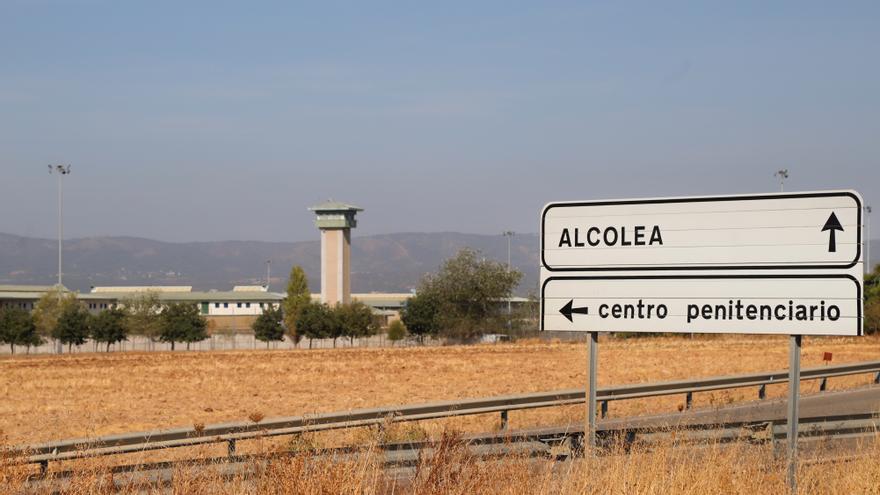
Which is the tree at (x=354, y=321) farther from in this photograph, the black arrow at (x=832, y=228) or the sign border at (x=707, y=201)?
the black arrow at (x=832, y=228)

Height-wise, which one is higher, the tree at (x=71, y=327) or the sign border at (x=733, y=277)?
the sign border at (x=733, y=277)

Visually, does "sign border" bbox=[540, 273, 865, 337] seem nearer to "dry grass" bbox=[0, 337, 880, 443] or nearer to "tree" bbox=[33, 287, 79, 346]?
"dry grass" bbox=[0, 337, 880, 443]

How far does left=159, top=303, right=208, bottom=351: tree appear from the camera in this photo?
343 feet

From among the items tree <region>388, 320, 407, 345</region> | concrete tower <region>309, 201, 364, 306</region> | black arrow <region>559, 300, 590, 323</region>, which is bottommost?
tree <region>388, 320, 407, 345</region>

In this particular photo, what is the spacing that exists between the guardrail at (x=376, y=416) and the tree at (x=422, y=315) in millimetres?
79867

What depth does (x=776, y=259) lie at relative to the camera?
7758mm

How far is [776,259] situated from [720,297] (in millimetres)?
496

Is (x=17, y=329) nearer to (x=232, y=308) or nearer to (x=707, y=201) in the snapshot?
(x=707, y=201)

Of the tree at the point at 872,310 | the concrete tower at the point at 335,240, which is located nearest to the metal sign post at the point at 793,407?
the tree at the point at 872,310

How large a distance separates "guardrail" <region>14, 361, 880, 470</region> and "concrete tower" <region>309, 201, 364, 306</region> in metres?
109

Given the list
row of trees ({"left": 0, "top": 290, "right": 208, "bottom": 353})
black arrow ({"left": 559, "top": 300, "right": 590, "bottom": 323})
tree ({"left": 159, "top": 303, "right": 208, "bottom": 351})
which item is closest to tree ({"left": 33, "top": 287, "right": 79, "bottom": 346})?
row of trees ({"left": 0, "top": 290, "right": 208, "bottom": 353})

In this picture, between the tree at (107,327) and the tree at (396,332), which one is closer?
the tree at (107,327)

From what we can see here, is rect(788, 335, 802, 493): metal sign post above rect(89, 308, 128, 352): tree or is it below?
above

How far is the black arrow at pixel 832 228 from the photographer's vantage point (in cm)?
743
